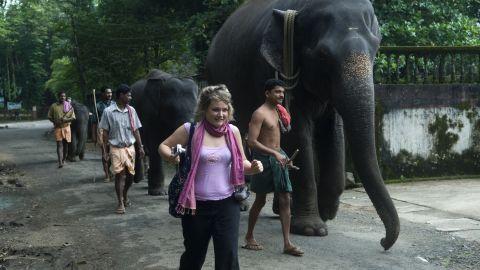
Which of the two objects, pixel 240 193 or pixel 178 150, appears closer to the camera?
pixel 178 150

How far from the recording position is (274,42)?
23.6ft

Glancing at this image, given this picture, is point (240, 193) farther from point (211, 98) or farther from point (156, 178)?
point (156, 178)

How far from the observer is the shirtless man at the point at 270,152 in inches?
245

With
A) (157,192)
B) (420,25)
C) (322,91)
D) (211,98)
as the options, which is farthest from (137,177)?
(211,98)

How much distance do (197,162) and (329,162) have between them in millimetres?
3161

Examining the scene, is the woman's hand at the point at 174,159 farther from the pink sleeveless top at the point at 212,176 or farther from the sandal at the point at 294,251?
the sandal at the point at 294,251

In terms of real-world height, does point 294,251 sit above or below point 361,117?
below

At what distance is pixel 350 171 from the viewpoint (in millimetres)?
11211

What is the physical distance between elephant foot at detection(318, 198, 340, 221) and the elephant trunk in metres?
1.37

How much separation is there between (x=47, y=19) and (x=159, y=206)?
49693 mm

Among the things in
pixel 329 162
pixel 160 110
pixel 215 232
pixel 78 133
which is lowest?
pixel 78 133

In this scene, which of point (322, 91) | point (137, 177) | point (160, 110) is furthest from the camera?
point (137, 177)

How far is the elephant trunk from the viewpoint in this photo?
5824 millimetres

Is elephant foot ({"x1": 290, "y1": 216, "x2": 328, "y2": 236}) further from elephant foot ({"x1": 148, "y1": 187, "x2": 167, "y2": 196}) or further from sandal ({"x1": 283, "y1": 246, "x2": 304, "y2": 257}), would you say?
elephant foot ({"x1": 148, "y1": 187, "x2": 167, "y2": 196})
